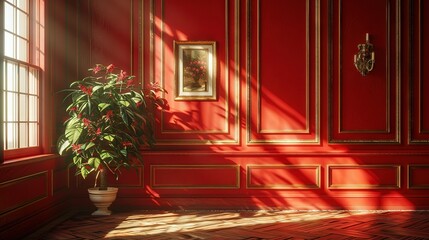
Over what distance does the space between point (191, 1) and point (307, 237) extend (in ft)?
9.22

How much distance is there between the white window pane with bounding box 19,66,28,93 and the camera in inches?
167

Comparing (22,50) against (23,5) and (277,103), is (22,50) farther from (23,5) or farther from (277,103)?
(277,103)

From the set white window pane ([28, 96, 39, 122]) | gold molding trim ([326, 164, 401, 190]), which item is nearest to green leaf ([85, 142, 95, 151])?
white window pane ([28, 96, 39, 122])

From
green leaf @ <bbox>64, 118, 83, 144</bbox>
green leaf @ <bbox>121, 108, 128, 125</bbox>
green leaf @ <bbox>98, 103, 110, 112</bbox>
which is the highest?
green leaf @ <bbox>98, 103, 110, 112</bbox>

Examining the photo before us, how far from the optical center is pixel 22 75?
427 centimetres

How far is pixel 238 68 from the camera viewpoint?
5.29m

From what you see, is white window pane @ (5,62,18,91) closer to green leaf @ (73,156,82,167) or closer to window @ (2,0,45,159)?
window @ (2,0,45,159)

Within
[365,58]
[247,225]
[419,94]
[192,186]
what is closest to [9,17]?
[192,186]

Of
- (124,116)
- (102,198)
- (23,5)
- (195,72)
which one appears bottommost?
(102,198)

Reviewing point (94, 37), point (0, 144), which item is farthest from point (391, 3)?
point (0, 144)

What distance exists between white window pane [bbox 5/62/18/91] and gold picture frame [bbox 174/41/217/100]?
5.63ft

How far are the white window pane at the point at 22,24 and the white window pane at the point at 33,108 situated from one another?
Result: 574mm

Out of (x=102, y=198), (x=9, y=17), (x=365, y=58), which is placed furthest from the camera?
(x=365, y=58)

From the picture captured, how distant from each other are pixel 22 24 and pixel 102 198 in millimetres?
1835
